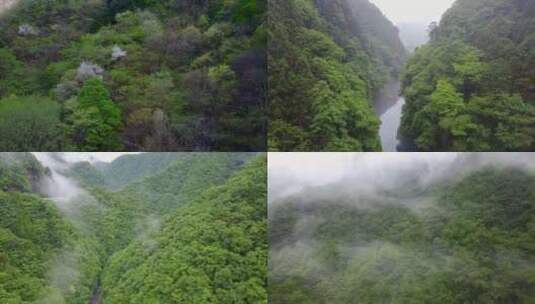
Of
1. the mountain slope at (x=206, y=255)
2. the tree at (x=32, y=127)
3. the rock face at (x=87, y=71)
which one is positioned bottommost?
the mountain slope at (x=206, y=255)

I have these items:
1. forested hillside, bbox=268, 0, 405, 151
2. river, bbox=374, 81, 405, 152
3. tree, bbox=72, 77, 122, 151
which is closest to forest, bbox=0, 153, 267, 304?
tree, bbox=72, 77, 122, 151

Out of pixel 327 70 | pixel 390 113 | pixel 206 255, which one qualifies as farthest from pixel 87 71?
pixel 390 113

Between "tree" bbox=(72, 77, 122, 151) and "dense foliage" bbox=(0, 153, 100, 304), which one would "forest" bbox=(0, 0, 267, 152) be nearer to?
"tree" bbox=(72, 77, 122, 151)

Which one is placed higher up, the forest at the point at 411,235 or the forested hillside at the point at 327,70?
the forested hillside at the point at 327,70

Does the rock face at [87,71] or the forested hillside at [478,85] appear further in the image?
the rock face at [87,71]

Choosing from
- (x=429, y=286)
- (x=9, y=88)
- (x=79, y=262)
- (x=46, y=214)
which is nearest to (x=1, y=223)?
(x=46, y=214)

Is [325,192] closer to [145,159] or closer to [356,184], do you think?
[356,184]

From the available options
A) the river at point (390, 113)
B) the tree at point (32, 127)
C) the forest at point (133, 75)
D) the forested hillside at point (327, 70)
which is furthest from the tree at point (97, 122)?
the river at point (390, 113)

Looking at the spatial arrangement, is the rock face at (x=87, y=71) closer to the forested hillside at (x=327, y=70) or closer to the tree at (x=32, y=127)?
the tree at (x=32, y=127)
